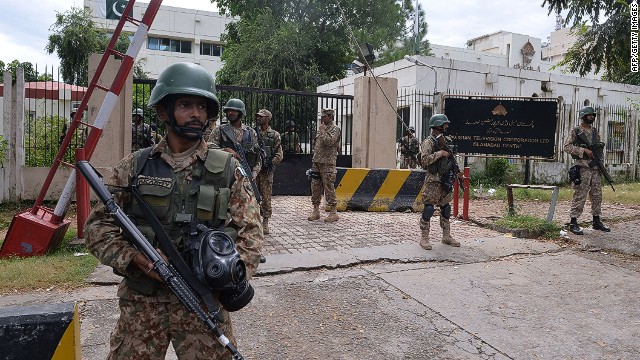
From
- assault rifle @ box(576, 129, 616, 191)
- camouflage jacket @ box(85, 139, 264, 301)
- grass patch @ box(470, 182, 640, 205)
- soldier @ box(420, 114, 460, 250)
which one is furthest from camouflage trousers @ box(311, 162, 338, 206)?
camouflage jacket @ box(85, 139, 264, 301)

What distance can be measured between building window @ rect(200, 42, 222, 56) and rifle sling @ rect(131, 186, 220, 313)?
1680 inches

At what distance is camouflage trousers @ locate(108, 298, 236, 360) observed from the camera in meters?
1.99

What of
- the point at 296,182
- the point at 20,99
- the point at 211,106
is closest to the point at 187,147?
the point at 211,106

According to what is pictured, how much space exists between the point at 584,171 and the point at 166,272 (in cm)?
714

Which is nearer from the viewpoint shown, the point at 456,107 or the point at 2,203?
the point at 2,203

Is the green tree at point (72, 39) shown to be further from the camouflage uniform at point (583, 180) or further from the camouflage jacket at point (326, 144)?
the camouflage uniform at point (583, 180)

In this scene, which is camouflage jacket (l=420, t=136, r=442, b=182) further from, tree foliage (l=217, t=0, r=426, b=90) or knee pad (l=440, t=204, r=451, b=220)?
tree foliage (l=217, t=0, r=426, b=90)

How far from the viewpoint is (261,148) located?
6.45m

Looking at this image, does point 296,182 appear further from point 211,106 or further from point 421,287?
point 211,106

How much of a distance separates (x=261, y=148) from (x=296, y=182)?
4.47m

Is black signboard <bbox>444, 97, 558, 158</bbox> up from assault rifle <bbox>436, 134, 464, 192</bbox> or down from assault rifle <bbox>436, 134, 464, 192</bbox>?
up

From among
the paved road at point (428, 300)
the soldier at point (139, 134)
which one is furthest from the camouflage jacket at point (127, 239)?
the soldier at point (139, 134)

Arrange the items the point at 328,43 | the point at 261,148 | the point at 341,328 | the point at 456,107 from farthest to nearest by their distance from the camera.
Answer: the point at 328,43 → the point at 456,107 → the point at 261,148 → the point at 341,328

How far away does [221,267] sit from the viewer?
1746 millimetres
